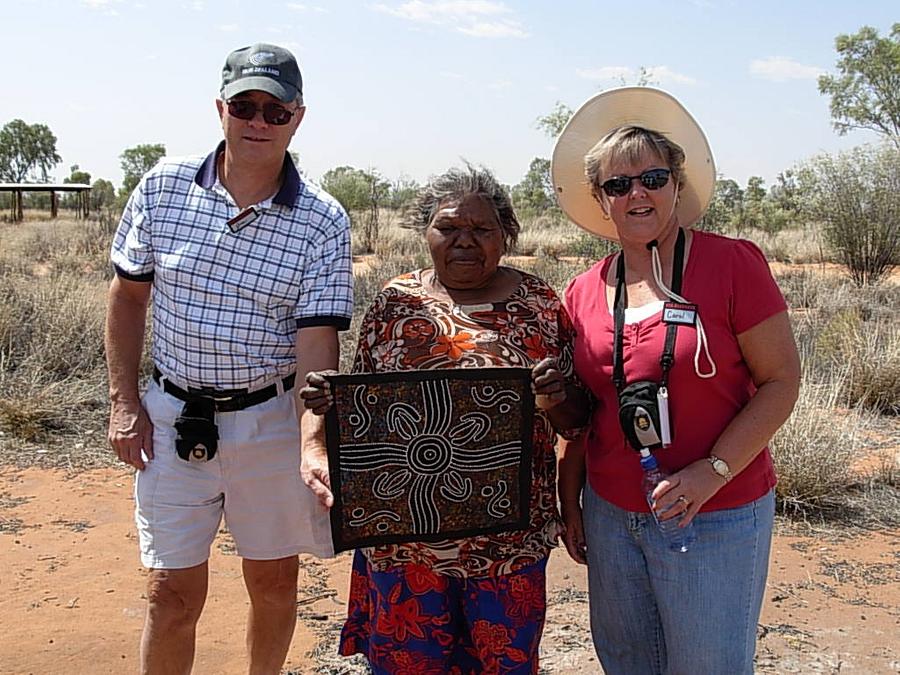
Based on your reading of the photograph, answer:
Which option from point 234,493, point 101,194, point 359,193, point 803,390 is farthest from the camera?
point 101,194

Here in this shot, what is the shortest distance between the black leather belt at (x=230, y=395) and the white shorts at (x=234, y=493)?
0.7 inches

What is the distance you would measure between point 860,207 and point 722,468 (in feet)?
46.2

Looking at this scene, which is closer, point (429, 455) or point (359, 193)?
point (429, 455)

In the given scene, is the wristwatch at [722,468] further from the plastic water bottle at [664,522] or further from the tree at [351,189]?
the tree at [351,189]

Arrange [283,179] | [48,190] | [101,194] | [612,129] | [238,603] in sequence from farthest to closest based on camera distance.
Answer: [101,194]
[48,190]
[238,603]
[283,179]
[612,129]

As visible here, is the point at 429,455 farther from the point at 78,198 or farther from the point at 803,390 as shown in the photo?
the point at 78,198

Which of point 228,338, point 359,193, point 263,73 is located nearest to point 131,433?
point 228,338

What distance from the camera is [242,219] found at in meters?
2.93

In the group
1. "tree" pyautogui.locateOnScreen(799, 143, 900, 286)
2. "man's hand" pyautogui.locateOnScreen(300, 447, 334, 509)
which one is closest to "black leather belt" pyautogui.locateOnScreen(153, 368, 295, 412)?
"man's hand" pyautogui.locateOnScreen(300, 447, 334, 509)

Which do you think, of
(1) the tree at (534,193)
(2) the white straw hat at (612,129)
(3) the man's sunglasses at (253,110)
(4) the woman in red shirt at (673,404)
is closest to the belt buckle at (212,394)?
(3) the man's sunglasses at (253,110)

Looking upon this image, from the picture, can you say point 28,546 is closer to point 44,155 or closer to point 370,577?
point 370,577

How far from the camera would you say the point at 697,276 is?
246cm

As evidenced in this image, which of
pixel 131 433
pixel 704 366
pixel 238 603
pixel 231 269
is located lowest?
pixel 238 603

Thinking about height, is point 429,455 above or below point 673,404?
below
